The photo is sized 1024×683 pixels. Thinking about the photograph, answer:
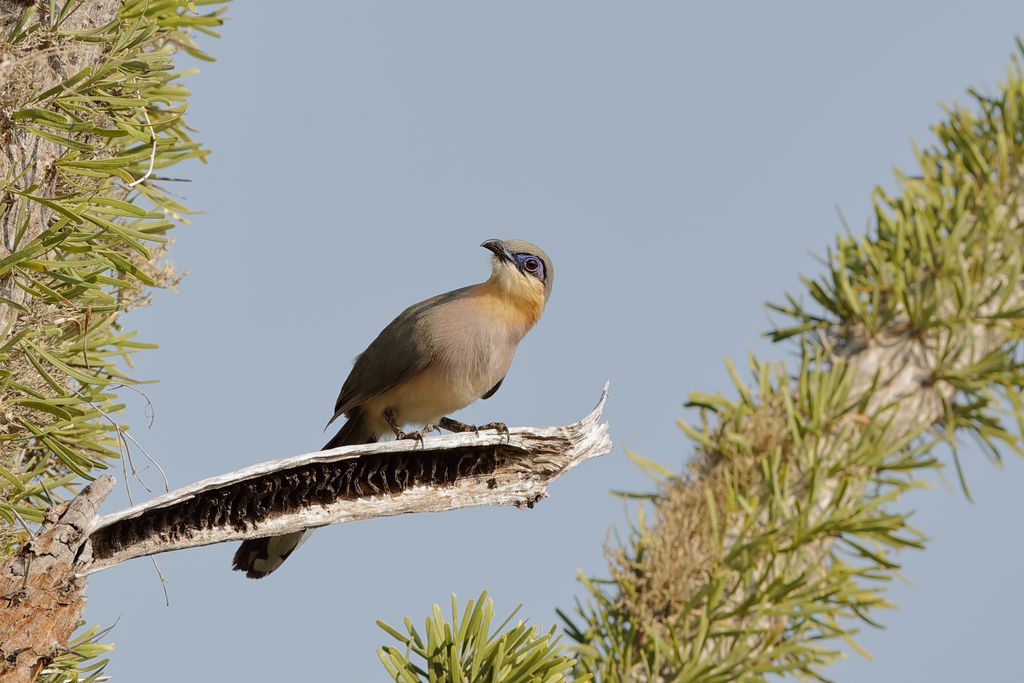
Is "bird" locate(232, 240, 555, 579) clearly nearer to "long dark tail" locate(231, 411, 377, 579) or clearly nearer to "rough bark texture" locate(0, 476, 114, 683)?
"long dark tail" locate(231, 411, 377, 579)

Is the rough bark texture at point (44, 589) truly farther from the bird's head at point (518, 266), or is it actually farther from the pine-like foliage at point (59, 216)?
the bird's head at point (518, 266)

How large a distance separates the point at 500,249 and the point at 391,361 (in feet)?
3.43

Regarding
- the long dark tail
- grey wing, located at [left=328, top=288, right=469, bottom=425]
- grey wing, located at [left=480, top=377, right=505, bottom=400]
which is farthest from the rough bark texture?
grey wing, located at [left=480, top=377, right=505, bottom=400]

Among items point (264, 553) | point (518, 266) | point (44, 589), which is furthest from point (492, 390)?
point (44, 589)

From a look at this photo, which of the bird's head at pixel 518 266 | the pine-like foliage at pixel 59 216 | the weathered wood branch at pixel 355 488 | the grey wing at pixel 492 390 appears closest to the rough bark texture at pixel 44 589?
the weathered wood branch at pixel 355 488

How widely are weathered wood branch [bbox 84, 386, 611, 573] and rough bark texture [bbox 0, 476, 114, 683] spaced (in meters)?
0.05

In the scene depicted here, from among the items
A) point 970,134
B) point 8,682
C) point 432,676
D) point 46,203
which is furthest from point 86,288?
point 970,134

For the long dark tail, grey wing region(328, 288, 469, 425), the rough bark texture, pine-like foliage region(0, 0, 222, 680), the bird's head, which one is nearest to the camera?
the rough bark texture

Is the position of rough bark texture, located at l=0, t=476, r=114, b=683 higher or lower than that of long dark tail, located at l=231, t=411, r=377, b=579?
lower

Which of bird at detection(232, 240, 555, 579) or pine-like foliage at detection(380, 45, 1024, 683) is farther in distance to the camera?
bird at detection(232, 240, 555, 579)

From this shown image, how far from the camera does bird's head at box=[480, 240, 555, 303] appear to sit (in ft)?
22.4

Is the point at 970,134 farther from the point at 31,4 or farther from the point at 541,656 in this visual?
the point at 31,4

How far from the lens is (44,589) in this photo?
2.67 meters

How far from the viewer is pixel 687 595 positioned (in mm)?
4891
